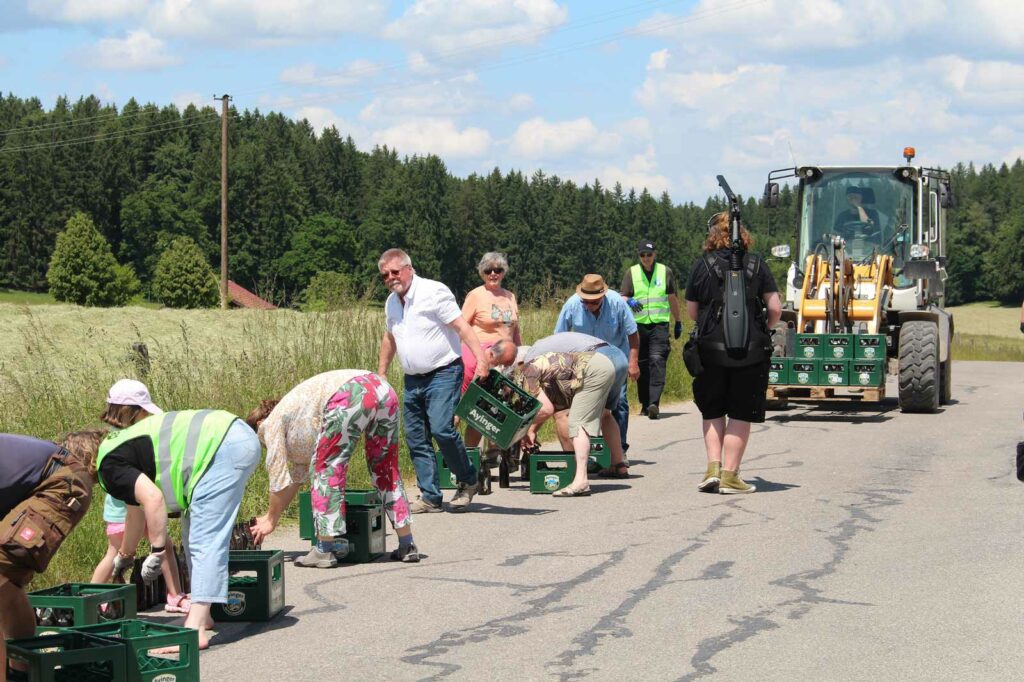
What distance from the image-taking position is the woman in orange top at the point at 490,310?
40.2 ft

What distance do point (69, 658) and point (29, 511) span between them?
2.04 feet

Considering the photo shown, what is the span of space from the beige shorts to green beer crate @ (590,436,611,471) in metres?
1.00

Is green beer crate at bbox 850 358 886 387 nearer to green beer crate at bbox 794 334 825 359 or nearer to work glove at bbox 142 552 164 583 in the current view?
green beer crate at bbox 794 334 825 359

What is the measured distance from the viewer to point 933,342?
1819 cm

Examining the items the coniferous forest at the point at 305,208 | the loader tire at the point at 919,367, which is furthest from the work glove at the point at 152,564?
the coniferous forest at the point at 305,208

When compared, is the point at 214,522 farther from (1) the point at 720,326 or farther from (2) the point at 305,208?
(2) the point at 305,208

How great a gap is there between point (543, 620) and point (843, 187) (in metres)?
14.1

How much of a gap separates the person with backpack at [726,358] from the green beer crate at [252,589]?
518cm

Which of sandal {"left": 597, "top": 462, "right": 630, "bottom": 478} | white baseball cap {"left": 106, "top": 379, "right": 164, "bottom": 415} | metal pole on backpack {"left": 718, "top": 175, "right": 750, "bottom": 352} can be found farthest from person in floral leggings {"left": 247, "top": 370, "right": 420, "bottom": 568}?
sandal {"left": 597, "top": 462, "right": 630, "bottom": 478}

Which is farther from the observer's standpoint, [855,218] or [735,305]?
[855,218]

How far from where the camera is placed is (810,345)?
58.6 feet

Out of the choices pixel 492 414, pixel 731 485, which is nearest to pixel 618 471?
pixel 731 485

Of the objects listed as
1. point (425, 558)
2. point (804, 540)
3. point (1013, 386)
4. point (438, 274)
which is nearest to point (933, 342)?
point (1013, 386)

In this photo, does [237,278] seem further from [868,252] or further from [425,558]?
[425,558]
